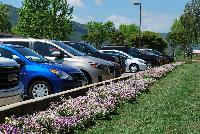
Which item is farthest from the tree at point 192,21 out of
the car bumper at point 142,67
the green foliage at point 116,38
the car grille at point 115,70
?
the car grille at point 115,70

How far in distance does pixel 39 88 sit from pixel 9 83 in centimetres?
330

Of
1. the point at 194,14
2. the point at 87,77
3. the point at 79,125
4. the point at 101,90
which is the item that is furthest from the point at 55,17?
the point at 79,125

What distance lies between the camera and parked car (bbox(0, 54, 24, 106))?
9.98 m

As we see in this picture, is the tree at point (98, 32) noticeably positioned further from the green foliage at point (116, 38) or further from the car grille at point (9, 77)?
the car grille at point (9, 77)

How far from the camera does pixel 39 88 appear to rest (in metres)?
13.6

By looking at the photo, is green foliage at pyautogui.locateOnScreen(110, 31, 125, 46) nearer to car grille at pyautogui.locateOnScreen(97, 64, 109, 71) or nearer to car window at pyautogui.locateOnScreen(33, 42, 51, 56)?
car grille at pyautogui.locateOnScreen(97, 64, 109, 71)

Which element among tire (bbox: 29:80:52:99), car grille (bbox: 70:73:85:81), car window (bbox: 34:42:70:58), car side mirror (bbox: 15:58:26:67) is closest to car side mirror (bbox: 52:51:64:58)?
car window (bbox: 34:42:70:58)

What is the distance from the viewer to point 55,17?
67.6 metres

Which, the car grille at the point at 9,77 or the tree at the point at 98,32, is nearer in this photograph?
the car grille at the point at 9,77

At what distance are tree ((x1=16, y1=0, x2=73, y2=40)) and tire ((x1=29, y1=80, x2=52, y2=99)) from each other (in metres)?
53.0

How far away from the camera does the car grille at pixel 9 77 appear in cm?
1000

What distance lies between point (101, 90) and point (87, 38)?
113 metres

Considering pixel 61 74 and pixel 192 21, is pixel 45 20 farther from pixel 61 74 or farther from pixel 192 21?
pixel 61 74

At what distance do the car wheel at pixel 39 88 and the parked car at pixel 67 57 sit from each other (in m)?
2.90
